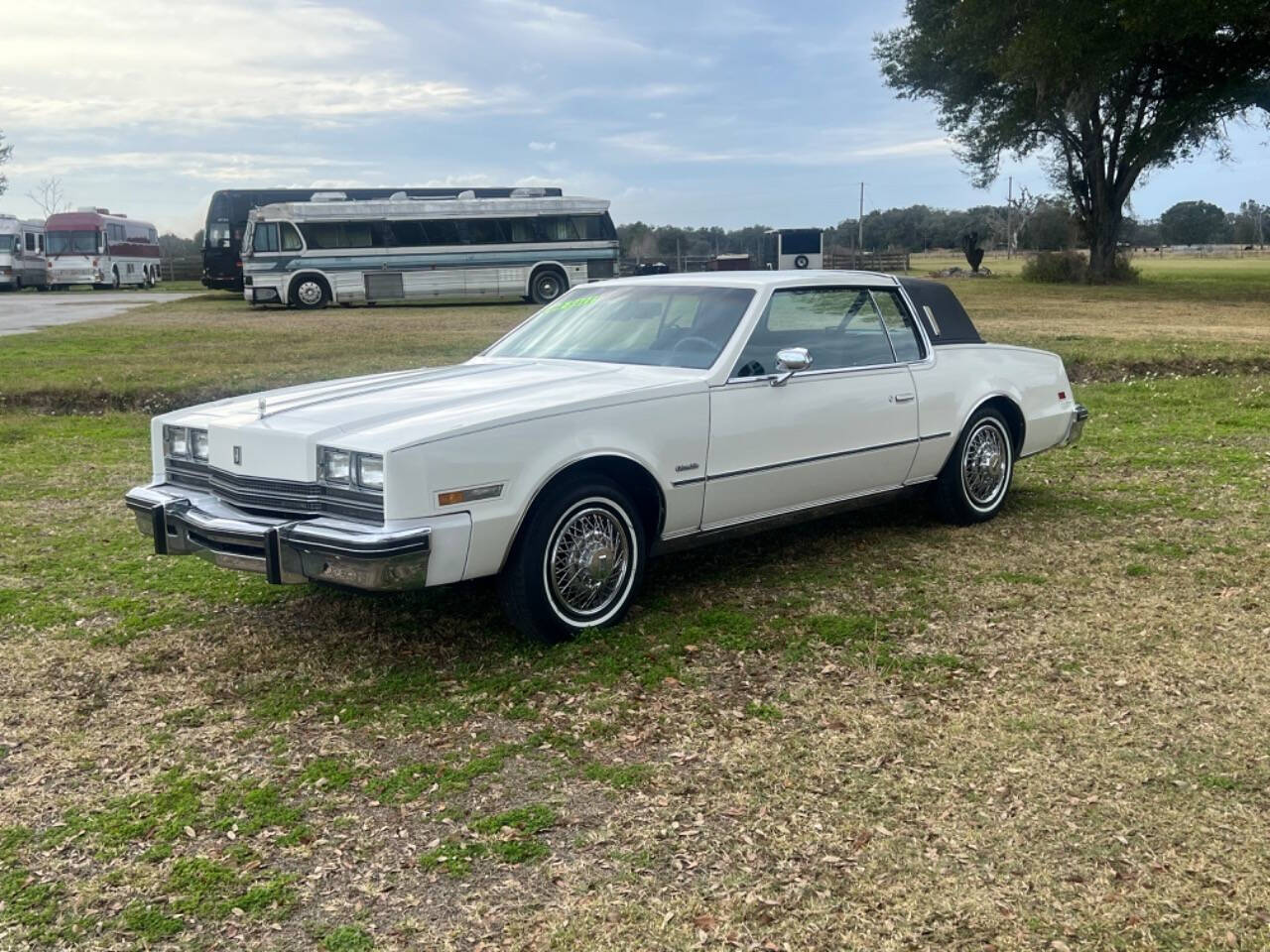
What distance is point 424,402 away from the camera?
4.74 meters

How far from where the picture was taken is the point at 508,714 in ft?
13.5

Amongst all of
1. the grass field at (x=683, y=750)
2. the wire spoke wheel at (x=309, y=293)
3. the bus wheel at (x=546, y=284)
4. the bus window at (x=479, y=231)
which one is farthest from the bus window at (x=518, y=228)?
the grass field at (x=683, y=750)

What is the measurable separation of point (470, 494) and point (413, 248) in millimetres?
27199

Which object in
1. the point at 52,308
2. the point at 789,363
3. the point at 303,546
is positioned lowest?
the point at 303,546

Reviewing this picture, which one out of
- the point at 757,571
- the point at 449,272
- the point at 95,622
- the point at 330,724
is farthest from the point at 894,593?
the point at 449,272

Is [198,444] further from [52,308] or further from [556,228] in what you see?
[52,308]

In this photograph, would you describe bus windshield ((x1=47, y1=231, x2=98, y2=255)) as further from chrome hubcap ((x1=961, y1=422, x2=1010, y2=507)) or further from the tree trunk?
chrome hubcap ((x1=961, y1=422, x2=1010, y2=507))

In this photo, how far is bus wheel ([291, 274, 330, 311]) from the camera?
30.2m

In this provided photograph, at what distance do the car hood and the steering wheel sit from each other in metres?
0.19

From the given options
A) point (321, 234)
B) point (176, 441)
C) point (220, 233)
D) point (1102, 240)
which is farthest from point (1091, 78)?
point (176, 441)

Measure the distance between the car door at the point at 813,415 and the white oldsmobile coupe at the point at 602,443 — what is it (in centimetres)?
1

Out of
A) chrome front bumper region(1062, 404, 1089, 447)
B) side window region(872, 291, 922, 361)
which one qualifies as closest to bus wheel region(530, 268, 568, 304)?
chrome front bumper region(1062, 404, 1089, 447)

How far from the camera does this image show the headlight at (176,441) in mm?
4977

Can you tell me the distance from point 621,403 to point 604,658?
1.02 meters
